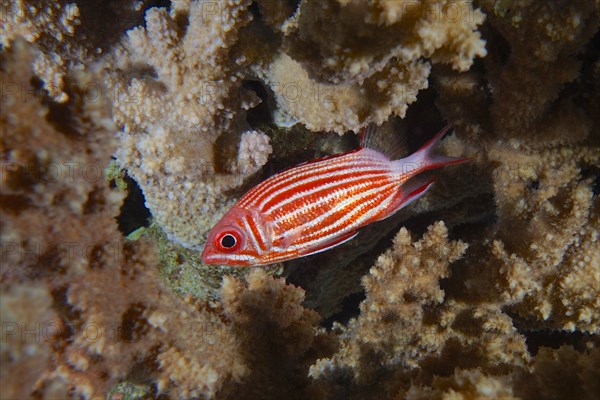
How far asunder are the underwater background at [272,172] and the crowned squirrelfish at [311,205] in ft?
0.64

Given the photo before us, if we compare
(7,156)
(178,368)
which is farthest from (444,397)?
(7,156)

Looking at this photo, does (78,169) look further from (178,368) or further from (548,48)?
(548,48)

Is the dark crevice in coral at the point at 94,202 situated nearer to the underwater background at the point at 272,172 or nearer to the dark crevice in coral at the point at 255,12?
the underwater background at the point at 272,172

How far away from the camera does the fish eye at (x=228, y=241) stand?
239 centimetres

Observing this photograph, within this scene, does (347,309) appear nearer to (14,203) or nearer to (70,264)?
(70,264)

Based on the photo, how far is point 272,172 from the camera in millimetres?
3098

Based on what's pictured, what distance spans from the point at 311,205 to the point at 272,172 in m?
0.73

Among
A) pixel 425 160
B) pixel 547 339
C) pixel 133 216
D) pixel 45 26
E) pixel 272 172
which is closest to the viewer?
pixel 45 26

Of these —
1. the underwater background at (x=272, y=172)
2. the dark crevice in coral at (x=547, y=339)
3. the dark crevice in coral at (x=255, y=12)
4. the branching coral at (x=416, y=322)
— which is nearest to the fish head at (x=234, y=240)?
the underwater background at (x=272, y=172)

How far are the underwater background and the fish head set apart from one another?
0.16 meters

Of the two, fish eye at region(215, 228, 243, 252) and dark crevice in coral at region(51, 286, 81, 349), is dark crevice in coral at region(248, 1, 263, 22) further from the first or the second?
dark crevice in coral at region(51, 286, 81, 349)

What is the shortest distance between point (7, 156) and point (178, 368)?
1.22 m

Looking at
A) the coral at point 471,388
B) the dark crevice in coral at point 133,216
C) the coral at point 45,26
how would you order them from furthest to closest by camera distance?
the dark crevice in coral at point 133,216
the coral at point 45,26
the coral at point 471,388

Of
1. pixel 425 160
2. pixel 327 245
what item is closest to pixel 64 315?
pixel 327 245
